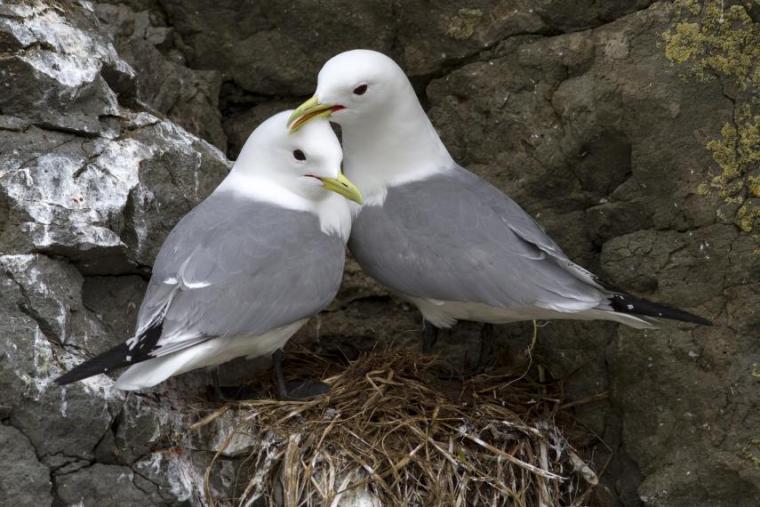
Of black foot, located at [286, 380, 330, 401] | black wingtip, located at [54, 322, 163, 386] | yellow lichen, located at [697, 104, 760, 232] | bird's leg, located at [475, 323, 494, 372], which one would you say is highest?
black wingtip, located at [54, 322, 163, 386]

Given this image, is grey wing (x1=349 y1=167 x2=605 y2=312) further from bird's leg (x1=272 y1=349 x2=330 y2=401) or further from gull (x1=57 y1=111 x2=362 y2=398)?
bird's leg (x1=272 y1=349 x2=330 y2=401)

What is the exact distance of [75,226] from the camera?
3.50 m

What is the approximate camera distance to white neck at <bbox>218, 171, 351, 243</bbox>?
3719mm

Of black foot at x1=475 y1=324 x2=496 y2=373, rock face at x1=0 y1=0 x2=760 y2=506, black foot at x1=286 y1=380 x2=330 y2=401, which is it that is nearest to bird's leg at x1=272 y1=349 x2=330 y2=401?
black foot at x1=286 y1=380 x2=330 y2=401

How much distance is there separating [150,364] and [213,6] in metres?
1.65

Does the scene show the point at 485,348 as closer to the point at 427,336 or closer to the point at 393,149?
the point at 427,336

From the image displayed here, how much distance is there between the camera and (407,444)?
362 centimetres

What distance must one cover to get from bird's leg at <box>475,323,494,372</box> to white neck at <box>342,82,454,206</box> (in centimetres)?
67

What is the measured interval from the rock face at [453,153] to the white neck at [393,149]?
0.87 ft

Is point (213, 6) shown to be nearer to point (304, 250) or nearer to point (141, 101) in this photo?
point (141, 101)

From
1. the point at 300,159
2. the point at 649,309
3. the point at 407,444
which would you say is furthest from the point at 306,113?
the point at 649,309

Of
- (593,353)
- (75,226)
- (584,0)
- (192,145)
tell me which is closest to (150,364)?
(75,226)

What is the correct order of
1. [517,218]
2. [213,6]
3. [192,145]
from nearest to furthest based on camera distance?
1. [517,218]
2. [192,145]
3. [213,6]

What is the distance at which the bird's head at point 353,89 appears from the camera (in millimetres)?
3699
